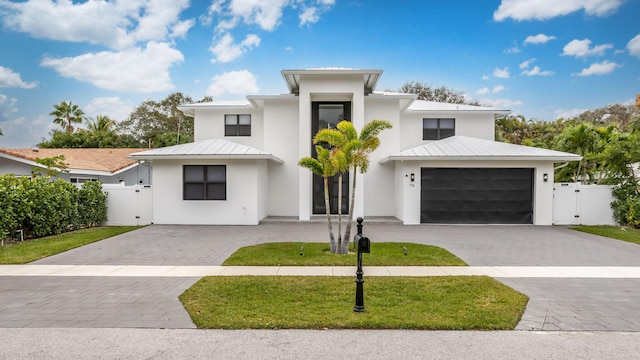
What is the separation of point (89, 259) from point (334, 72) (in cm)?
1120

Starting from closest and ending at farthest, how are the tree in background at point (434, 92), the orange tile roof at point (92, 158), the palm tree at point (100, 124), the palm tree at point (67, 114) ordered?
the orange tile roof at point (92, 158), the tree in background at point (434, 92), the palm tree at point (67, 114), the palm tree at point (100, 124)

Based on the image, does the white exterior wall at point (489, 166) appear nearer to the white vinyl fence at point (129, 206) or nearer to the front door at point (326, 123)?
the front door at point (326, 123)

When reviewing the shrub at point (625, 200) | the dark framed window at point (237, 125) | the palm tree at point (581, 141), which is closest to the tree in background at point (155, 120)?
the dark framed window at point (237, 125)

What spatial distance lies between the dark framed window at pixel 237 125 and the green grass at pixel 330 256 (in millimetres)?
9376

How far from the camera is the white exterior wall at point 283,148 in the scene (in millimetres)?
17422

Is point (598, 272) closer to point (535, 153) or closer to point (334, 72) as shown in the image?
point (535, 153)

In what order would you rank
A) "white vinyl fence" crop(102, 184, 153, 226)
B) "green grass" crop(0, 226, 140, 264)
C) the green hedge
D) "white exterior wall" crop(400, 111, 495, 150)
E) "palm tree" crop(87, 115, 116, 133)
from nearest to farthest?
"green grass" crop(0, 226, 140, 264) < the green hedge < "white vinyl fence" crop(102, 184, 153, 226) < "white exterior wall" crop(400, 111, 495, 150) < "palm tree" crop(87, 115, 116, 133)

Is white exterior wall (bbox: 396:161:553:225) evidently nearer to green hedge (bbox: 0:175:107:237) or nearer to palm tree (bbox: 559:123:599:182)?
palm tree (bbox: 559:123:599:182)

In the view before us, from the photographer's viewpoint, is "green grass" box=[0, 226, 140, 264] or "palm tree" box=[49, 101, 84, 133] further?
Result: "palm tree" box=[49, 101, 84, 133]

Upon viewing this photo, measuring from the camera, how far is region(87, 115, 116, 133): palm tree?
43.2 m

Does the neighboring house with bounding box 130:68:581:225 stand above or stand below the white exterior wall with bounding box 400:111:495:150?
below

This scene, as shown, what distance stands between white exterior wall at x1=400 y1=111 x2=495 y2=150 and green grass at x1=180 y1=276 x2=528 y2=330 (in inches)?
467

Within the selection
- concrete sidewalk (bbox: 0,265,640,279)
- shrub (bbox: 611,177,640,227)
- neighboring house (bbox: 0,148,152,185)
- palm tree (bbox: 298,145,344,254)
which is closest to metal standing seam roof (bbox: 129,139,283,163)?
neighboring house (bbox: 0,148,152,185)

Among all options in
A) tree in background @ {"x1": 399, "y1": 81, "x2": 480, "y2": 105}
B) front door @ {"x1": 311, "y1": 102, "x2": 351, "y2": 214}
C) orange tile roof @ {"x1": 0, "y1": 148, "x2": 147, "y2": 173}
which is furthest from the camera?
tree in background @ {"x1": 399, "y1": 81, "x2": 480, "y2": 105}
